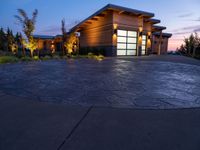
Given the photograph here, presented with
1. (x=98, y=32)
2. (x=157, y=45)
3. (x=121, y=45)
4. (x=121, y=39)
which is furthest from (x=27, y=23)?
(x=157, y=45)

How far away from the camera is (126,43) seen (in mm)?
16719

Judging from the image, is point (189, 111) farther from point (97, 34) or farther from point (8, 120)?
point (97, 34)

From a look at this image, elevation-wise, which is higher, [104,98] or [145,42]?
[145,42]

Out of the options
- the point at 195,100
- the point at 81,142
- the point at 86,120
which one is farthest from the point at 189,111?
the point at 81,142

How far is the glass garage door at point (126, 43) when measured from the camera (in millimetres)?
16188

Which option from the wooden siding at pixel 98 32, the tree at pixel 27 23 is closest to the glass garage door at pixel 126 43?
the wooden siding at pixel 98 32

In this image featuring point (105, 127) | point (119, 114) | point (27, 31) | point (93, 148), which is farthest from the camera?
point (27, 31)

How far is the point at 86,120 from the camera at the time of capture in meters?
2.09

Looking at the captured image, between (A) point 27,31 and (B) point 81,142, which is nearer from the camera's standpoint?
(B) point 81,142

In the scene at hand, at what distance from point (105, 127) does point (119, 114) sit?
Result: 47cm

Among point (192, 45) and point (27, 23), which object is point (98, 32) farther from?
point (192, 45)

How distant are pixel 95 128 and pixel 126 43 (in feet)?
52.0

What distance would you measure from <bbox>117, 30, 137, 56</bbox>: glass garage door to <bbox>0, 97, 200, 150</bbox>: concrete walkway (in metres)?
14.5

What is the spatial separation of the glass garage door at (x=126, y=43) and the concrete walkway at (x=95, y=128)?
14.5 m
